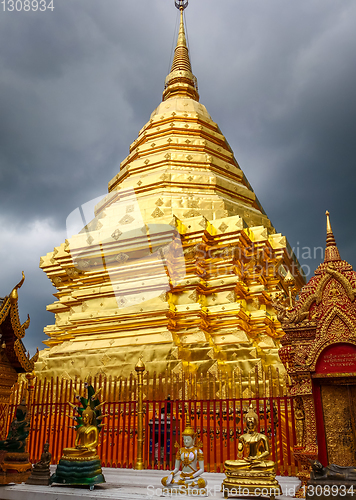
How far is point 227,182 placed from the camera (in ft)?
47.3

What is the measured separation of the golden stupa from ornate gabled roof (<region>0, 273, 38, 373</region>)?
3576 millimetres

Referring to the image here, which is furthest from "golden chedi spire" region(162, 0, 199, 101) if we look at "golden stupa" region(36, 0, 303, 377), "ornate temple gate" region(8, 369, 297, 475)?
"ornate temple gate" region(8, 369, 297, 475)

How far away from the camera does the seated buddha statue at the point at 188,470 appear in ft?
16.2

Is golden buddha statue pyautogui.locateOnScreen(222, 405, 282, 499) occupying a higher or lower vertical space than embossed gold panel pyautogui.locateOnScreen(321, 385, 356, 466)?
lower

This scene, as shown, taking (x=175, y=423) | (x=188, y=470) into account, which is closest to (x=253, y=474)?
(x=188, y=470)

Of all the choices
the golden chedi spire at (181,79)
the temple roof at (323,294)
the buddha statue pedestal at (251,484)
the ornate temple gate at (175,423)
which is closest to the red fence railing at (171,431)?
the ornate temple gate at (175,423)

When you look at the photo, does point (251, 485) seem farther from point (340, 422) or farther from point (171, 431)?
point (171, 431)

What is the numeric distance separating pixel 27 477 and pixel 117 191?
9985mm

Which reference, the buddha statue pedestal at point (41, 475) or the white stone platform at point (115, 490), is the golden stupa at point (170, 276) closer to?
the white stone platform at point (115, 490)

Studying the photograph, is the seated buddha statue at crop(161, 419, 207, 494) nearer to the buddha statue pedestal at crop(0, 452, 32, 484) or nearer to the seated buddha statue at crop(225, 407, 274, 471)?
Answer: the seated buddha statue at crop(225, 407, 274, 471)

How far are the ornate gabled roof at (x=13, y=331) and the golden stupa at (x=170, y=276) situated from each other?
3.58 m

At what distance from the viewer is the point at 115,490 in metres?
5.34

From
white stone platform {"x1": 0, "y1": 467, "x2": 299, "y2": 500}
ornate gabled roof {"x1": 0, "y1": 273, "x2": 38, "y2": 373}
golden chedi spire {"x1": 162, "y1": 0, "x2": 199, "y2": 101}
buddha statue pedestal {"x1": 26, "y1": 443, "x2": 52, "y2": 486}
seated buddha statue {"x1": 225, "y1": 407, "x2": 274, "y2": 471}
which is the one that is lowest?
white stone platform {"x1": 0, "y1": 467, "x2": 299, "y2": 500}

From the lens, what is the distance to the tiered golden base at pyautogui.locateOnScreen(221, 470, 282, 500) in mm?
4789
